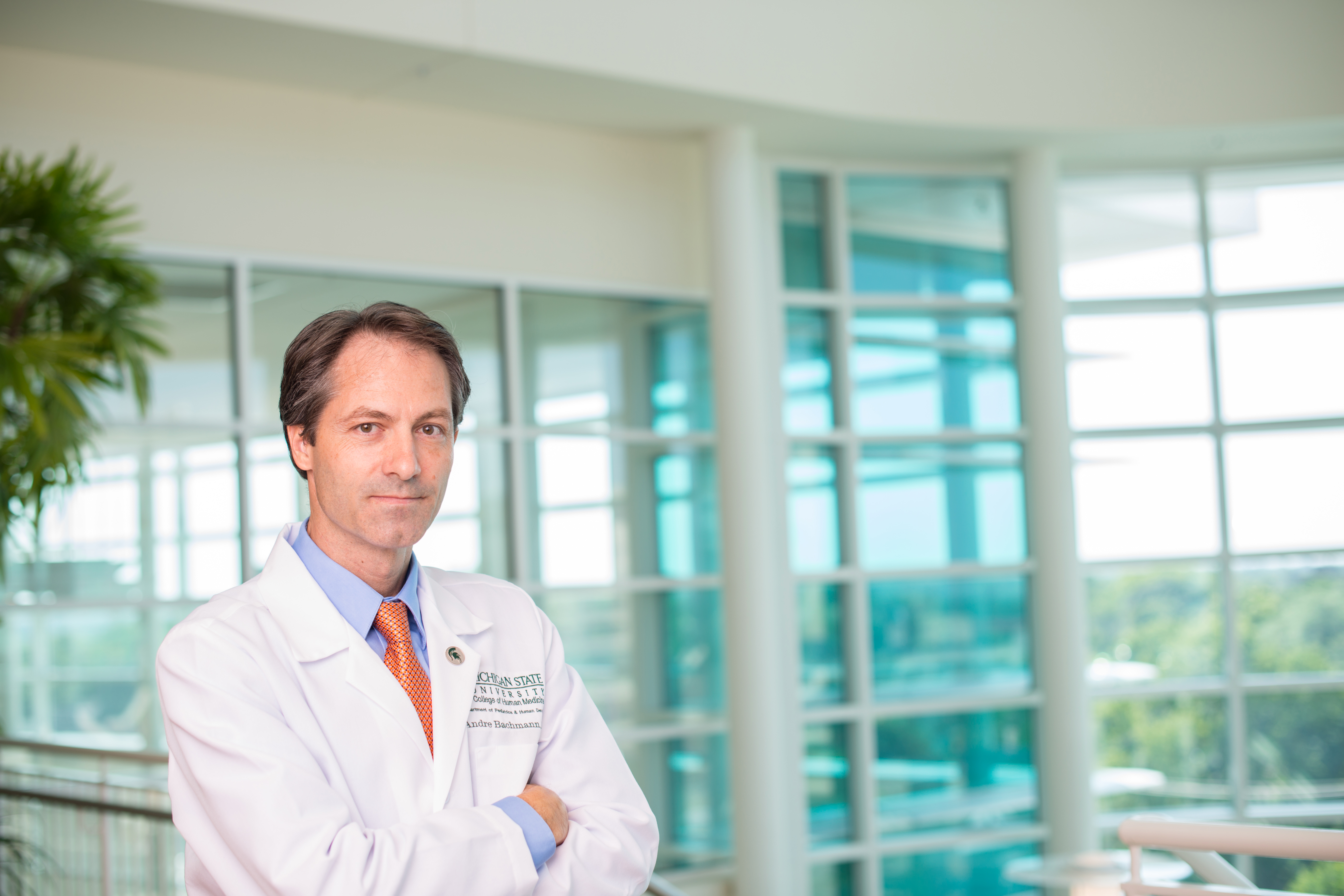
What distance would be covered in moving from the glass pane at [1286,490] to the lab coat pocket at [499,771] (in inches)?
241

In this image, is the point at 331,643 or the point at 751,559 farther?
the point at 751,559

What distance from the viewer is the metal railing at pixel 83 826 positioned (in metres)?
4.02

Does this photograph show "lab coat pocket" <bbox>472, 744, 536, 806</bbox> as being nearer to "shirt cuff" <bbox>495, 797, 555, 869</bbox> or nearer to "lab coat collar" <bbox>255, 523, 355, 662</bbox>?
"shirt cuff" <bbox>495, 797, 555, 869</bbox>

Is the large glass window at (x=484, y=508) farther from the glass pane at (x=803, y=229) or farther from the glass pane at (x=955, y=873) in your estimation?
the glass pane at (x=955, y=873)

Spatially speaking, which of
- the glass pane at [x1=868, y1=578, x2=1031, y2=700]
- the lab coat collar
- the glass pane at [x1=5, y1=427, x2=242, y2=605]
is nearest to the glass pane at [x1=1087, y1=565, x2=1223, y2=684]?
the glass pane at [x1=868, y1=578, x2=1031, y2=700]

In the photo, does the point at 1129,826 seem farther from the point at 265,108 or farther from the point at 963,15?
the point at 963,15

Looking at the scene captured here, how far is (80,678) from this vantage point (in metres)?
4.92

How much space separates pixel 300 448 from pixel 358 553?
0.19 metres

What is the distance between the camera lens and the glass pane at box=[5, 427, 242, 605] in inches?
191

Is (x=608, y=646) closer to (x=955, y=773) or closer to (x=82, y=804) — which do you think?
(x=955, y=773)

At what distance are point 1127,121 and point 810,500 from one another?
2567mm

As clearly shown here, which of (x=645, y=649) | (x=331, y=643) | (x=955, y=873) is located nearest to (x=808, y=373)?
(x=645, y=649)

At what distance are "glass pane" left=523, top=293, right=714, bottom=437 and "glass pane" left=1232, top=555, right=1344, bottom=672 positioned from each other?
327cm

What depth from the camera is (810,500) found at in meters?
6.60
